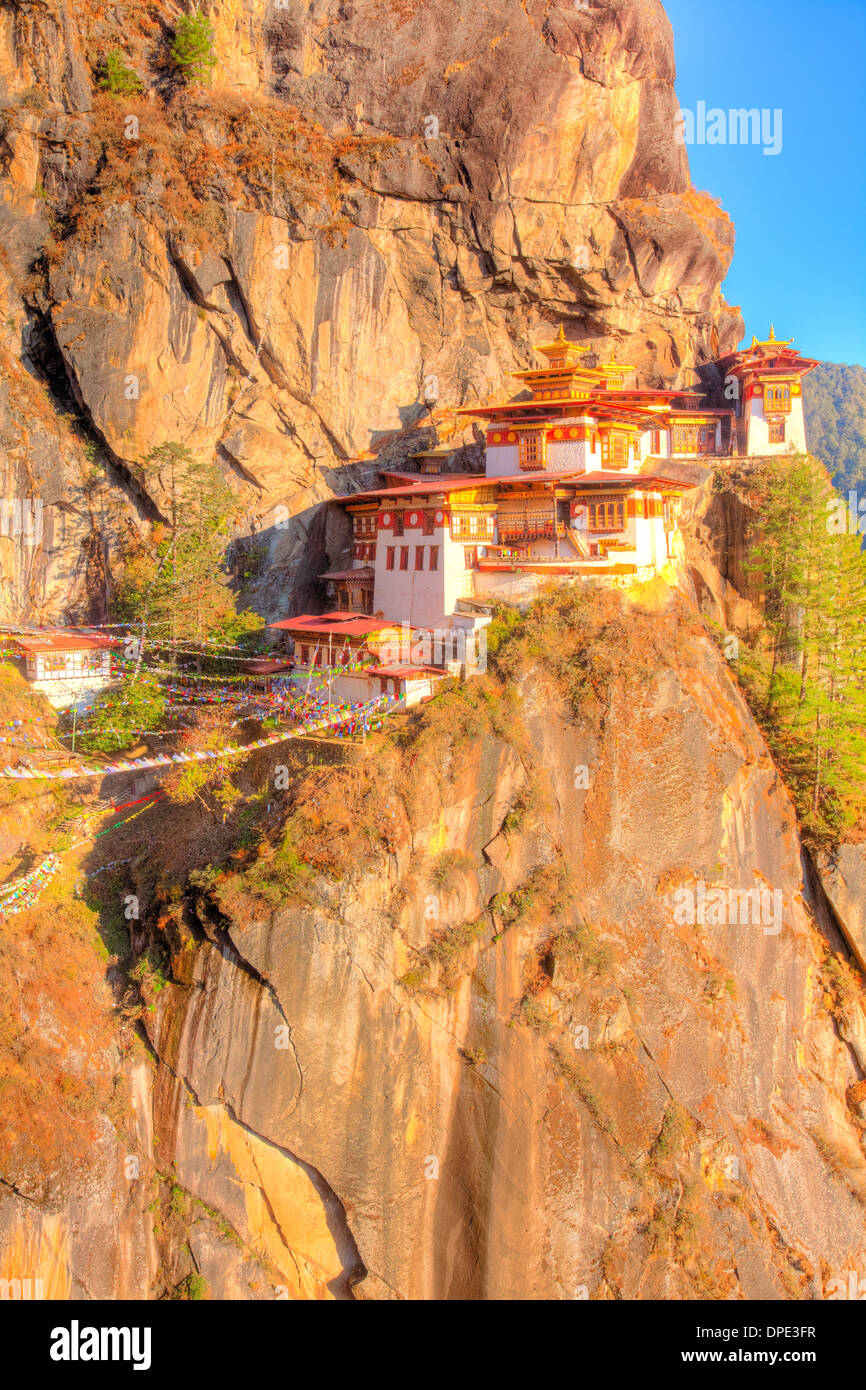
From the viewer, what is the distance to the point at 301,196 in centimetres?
3591

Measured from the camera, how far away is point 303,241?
3606 cm

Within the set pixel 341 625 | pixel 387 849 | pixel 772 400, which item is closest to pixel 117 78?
pixel 341 625

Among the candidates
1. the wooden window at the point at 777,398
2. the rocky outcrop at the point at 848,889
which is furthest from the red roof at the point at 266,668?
the wooden window at the point at 777,398

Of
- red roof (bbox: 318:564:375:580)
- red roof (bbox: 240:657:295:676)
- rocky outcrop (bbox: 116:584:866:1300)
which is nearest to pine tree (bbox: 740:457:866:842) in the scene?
rocky outcrop (bbox: 116:584:866:1300)

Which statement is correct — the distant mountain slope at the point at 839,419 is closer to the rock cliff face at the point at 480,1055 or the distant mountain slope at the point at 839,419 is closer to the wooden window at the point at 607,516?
the wooden window at the point at 607,516

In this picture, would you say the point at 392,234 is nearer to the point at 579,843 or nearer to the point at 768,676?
the point at 768,676

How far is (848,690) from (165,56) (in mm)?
36097

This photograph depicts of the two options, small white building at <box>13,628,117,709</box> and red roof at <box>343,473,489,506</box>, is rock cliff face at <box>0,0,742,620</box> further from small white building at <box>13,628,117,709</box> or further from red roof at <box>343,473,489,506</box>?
red roof at <box>343,473,489,506</box>

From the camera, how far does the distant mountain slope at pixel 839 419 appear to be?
268 feet

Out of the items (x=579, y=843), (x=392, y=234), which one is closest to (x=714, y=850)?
(x=579, y=843)

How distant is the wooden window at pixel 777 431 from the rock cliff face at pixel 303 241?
5.70 metres

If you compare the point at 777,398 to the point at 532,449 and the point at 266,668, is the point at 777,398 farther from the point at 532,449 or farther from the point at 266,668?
the point at 266,668

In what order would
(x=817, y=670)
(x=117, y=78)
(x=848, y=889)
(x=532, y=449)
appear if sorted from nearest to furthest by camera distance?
(x=848, y=889)
(x=817, y=670)
(x=532, y=449)
(x=117, y=78)

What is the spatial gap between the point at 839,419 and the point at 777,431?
208 feet
